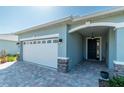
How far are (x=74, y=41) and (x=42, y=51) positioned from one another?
114 inches

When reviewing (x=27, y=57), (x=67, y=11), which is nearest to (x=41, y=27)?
(x=67, y=11)

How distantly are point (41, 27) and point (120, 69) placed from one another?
6.71 m

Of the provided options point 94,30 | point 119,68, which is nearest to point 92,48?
point 94,30

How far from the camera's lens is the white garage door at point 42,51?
9.48 m

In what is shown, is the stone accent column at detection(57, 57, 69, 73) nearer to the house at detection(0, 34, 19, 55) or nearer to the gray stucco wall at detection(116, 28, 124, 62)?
the gray stucco wall at detection(116, 28, 124, 62)

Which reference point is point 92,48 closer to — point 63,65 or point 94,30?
point 94,30

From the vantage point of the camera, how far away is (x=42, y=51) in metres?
10.7

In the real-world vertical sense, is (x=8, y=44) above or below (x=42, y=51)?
above

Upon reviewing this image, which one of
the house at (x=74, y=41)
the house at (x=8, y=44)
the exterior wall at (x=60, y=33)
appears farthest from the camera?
the house at (x=8, y=44)

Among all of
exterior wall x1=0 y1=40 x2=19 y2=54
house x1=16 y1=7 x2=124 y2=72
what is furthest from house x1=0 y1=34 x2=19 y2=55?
house x1=16 y1=7 x2=124 y2=72

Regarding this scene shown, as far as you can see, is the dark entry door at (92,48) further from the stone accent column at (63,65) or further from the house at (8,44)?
the house at (8,44)

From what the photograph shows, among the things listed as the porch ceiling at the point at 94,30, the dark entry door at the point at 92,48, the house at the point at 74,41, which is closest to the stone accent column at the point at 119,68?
the house at the point at 74,41

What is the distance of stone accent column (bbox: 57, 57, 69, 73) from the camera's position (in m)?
8.29

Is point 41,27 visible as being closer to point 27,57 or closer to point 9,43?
point 27,57
